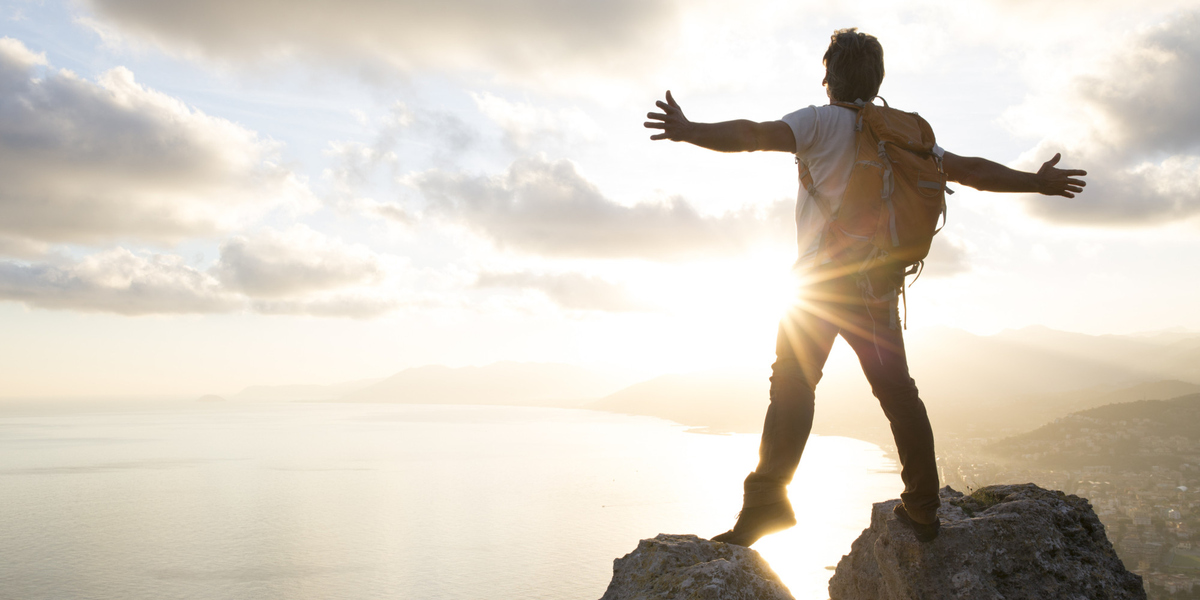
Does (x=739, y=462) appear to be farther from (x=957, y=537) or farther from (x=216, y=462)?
(x=957, y=537)

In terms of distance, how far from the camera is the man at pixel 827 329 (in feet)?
10.4

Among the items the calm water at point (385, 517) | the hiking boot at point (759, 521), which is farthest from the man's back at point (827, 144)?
the calm water at point (385, 517)

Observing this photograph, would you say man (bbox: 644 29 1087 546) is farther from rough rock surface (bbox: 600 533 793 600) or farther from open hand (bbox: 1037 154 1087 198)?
open hand (bbox: 1037 154 1087 198)

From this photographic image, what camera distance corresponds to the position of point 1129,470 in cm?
8706

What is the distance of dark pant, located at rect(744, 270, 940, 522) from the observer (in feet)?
10.7

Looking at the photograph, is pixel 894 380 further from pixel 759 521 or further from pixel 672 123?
pixel 672 123

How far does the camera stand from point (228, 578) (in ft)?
197

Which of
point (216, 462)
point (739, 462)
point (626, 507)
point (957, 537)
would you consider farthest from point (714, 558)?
point (216, 462)

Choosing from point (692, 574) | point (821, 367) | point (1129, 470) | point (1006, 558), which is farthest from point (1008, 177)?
point (1129, 470)

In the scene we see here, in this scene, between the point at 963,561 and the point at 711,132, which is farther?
the point at 963,561

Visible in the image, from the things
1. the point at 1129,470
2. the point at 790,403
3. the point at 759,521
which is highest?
the point at 790,403

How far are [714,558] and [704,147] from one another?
200 centimetres

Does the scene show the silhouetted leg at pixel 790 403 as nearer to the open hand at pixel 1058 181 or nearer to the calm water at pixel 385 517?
the open hand at pixel 1058 181

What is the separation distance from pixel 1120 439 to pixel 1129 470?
1523 centimetres
